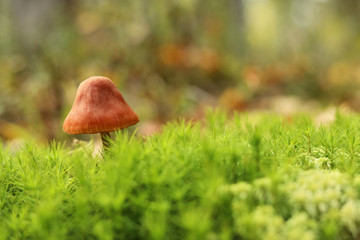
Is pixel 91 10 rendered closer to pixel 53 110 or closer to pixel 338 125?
pixel 53 110

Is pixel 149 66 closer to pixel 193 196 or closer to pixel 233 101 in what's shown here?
pixel 233 101

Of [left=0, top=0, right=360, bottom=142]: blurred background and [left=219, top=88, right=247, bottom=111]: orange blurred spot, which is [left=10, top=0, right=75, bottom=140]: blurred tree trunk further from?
[left=219, top=88, right=247, bottom=111]: orange blurred spot

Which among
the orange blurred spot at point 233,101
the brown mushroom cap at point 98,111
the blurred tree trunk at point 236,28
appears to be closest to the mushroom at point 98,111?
the brown mushroom cap at point 98,111

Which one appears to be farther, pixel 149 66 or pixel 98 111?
pixel 149 66

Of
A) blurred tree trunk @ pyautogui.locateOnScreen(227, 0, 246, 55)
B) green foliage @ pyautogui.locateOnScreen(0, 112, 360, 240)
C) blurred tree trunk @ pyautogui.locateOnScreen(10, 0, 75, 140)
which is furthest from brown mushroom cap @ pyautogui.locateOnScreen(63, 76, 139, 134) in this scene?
blurred tree trunk @ pyautogui.locateOnScreen(227, 0, 246, 55)

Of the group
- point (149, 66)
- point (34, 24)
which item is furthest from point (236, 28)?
point (34, 24)

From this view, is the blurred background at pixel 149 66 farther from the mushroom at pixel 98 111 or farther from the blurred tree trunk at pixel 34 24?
the mushroom at pixel 98 111
